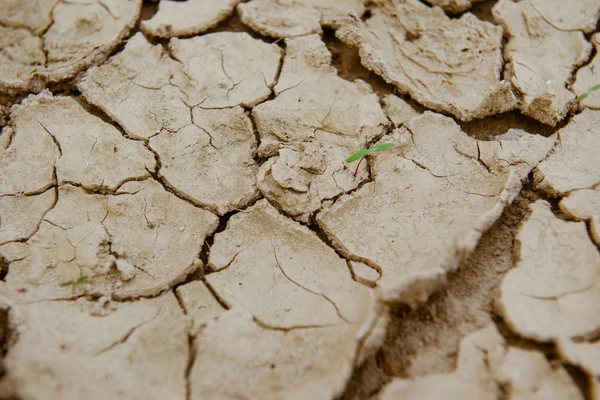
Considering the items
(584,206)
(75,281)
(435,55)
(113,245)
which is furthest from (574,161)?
(75,281)

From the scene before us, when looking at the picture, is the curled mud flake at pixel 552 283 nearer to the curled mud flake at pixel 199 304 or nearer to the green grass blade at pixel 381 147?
the green grass blade at pixel 381 147

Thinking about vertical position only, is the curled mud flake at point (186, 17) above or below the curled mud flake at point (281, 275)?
above

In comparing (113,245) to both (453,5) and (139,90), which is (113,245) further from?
(453,5)

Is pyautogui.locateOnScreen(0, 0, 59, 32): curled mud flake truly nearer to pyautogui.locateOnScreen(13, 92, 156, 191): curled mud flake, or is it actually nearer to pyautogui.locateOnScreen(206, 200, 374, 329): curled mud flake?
pyautogui.locateOnScreen(13, 92, 156, 191): curled mud flake

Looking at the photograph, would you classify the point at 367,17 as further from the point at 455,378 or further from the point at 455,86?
the point at 455,378

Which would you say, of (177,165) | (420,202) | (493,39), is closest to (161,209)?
(177,165)

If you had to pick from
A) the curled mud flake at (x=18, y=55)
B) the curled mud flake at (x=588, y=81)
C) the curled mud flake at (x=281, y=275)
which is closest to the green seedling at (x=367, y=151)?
the curled mud flake at (x=281, y=275)
